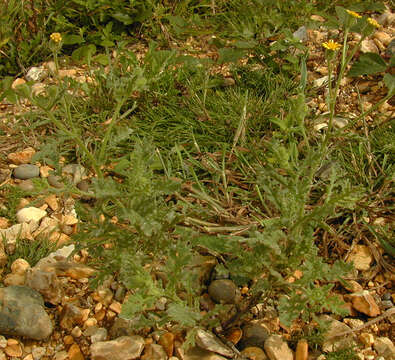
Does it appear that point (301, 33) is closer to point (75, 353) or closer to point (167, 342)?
point (167, 342)

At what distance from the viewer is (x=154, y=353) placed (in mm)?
1624

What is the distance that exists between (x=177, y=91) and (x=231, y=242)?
1.15m

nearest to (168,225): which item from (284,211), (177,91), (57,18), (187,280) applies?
(187,280)

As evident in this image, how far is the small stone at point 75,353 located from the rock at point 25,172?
938 millimetres

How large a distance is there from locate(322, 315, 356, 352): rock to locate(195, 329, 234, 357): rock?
0.32m

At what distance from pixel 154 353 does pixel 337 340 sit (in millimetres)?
597

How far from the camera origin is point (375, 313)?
1781 mm

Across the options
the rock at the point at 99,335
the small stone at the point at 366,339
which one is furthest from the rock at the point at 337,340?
the rock at the point at 99,335

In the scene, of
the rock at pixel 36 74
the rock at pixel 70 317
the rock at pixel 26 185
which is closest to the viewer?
the rock at pixel 70 317

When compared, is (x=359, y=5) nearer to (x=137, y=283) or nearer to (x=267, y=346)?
(x=267, y=346)

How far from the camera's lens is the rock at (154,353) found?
1619 mm

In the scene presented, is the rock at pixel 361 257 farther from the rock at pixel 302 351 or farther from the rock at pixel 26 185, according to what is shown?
the rock at pixel 26 185

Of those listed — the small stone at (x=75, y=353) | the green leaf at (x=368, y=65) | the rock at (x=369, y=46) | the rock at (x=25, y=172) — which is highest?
the green leaf at (x=368, y=65)

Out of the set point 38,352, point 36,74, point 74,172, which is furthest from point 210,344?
point 36,74
